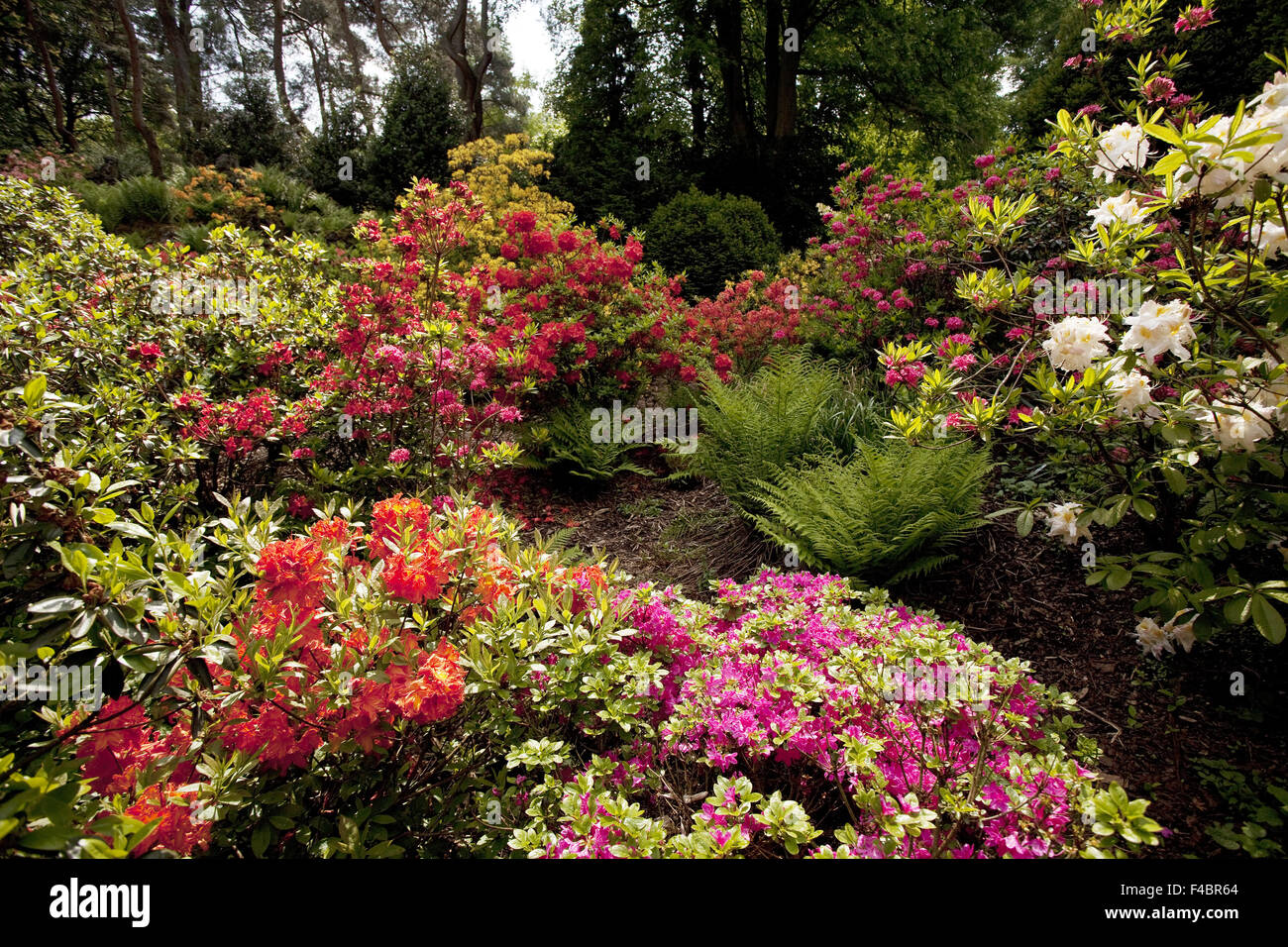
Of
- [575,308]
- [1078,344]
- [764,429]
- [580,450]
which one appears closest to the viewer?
[1078,344]

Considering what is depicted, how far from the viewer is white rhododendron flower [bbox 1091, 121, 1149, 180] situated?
6.06ft

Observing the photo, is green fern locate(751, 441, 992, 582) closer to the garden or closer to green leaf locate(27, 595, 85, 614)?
the garden

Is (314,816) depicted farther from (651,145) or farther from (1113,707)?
(651,145)

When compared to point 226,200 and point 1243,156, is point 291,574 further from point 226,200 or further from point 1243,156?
point 226,200

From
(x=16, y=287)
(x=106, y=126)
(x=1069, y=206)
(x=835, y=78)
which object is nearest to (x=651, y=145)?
(x=835, y=78)

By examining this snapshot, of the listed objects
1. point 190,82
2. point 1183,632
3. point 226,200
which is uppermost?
point 190,82

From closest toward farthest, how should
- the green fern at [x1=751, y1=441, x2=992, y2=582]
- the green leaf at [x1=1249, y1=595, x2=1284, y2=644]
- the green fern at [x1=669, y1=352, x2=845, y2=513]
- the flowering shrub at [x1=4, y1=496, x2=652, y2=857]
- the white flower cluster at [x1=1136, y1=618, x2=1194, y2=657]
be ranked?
the flowering shrub at [x1=4, y1=496, x2=652, y2=857] → the green leaf at [x1=1249, y1=595, x2=1284, y2=644] → the white flower cluster at [x1=1136, y1=618, x2=1194, y2=657] → the green fern at [x1=751, y1=441, x2=992, y2=582] → the green fern at [x1=669, y1=352, x2=845, y2=513]

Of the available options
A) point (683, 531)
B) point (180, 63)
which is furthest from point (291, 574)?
point (180, 63)

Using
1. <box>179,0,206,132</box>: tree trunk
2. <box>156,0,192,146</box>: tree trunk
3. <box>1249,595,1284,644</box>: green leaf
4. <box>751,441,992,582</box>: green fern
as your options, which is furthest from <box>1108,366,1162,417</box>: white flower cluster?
<box>179,0,206,132</box>: tree trunk

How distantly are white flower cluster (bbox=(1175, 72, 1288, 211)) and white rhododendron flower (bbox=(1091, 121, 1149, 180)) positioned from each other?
38 cm

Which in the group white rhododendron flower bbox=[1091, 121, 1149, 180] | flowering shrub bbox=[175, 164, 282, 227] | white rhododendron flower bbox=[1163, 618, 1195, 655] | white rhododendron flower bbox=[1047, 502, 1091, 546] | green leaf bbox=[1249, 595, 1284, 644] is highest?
flowering shrub bbox=[175, 164, 282, 227]

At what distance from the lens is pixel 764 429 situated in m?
3.73

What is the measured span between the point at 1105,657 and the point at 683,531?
224cm
